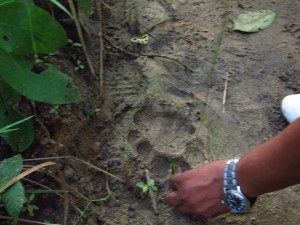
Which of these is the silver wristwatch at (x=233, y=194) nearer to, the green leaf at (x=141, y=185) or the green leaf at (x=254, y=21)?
the green leaf at (x=141, y=185)

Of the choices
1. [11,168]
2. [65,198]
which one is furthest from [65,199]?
[11,168]

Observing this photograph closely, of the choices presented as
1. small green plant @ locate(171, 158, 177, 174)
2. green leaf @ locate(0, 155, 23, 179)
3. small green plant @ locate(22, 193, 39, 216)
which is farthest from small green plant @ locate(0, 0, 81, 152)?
small green plant @ locate(171, 158, 177, 174)

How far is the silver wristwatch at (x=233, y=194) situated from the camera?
1.64 m

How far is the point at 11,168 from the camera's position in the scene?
1.54 meters

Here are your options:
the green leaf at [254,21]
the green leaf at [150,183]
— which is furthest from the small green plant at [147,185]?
the green leaf at [254,21]

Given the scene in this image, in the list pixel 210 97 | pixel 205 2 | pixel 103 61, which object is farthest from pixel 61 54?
pixel 205 2

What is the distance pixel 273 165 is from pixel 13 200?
0.69 meters

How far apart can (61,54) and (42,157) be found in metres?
0.40

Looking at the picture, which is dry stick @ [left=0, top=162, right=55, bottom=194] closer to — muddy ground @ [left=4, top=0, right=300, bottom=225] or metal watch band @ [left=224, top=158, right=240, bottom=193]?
muddy ground @ [left=4, top=0, right=300, bottom=225]

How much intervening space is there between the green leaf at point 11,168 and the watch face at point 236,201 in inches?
23.5

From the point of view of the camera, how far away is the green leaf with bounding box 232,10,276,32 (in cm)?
224

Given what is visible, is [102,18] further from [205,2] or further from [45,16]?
[45,16]

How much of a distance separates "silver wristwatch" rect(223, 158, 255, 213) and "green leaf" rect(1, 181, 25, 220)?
0.58 meters

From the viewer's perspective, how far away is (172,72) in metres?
2.06
